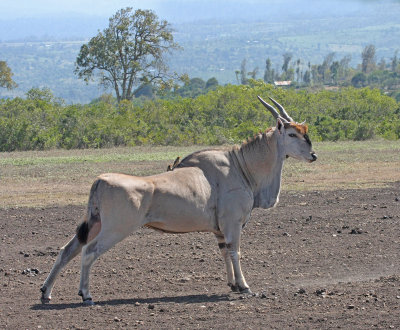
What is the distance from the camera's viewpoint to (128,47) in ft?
138

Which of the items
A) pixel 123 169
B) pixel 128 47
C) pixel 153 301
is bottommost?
pixel 123 169

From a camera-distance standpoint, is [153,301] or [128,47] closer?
[153,301]

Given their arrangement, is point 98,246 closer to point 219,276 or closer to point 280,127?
point 219,276

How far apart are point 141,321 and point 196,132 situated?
24.9m

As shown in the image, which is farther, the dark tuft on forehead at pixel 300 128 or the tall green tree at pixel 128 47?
the tall green tree at pixel 128 47

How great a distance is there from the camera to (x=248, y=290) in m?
8.90

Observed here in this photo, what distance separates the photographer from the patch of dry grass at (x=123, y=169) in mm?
17812

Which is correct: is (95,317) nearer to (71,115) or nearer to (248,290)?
(248,290)

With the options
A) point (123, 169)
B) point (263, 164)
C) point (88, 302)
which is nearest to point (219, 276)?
point (263, 164)

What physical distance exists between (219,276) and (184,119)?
2451 centimetres

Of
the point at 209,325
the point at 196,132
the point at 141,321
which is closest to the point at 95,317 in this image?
the point at 141,321

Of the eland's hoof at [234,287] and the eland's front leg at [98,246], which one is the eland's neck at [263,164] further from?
the eland's front leg at [98,246]

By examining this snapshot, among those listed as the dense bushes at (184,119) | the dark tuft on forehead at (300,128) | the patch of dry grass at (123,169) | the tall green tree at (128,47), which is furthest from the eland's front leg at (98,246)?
the tall green tree at (128,47)

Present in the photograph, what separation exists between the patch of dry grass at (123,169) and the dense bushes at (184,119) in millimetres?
2346
